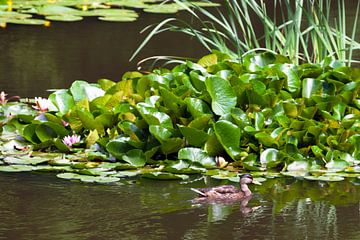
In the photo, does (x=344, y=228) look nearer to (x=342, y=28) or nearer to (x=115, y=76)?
(x=342, y=28)

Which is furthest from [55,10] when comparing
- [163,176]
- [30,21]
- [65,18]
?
[163,176]

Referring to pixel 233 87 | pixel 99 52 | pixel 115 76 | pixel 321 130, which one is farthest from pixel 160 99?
pixel 99 52

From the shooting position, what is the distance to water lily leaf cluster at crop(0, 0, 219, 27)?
12.2 m

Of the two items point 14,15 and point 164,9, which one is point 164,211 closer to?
point 14,15

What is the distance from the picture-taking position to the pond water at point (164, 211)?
492 centimetres

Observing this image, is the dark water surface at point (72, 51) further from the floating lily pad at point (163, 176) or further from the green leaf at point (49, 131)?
the floating lily pad at point (163, 176)

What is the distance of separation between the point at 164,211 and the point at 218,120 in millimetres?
1142

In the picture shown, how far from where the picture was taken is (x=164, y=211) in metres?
5.28

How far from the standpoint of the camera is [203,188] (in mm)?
5574

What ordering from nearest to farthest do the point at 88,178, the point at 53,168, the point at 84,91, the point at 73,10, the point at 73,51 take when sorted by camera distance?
the point at 88,178 → the point at 53,168 → the point at 84,91 → the point at 73,51 → the point at 73,10

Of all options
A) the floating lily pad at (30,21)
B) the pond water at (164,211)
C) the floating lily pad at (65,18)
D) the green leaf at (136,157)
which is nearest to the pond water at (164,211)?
the pond water at (164,211)

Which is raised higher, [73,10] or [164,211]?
[73,10]

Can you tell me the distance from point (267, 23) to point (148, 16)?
17.9 ft

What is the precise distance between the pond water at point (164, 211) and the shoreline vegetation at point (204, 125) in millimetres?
150
